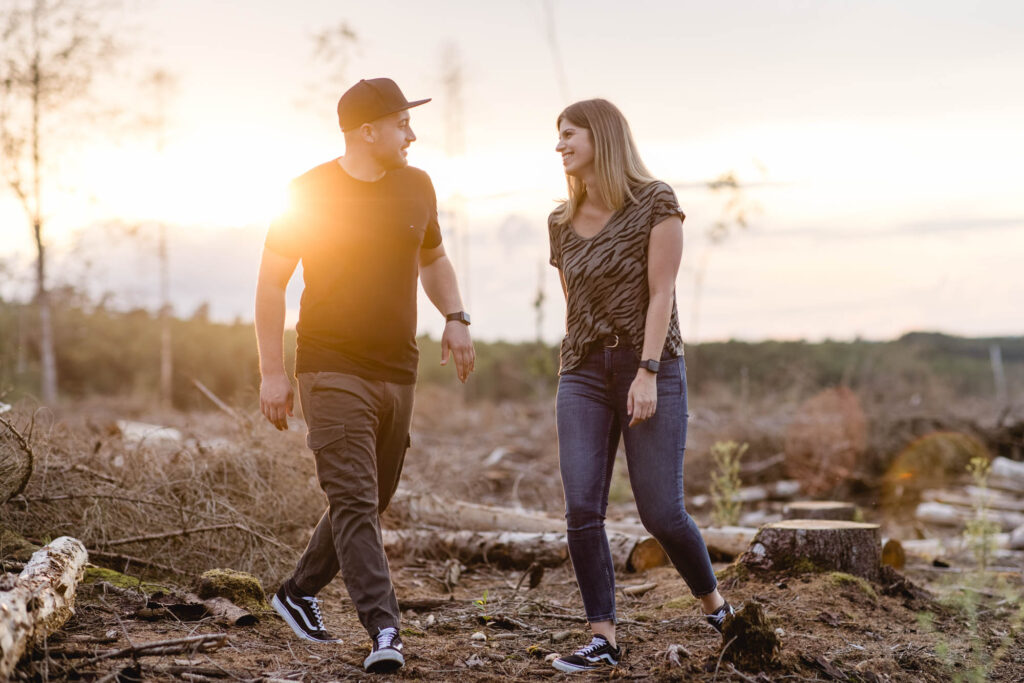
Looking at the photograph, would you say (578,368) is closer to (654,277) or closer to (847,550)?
(654,277)

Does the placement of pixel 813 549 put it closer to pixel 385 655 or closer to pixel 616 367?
pixel 616 367

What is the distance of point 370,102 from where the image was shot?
3791 millimetres

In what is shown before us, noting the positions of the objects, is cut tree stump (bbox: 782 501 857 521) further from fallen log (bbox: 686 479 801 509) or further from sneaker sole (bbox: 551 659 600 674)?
fallen log (bbox: 686 479 801 509)

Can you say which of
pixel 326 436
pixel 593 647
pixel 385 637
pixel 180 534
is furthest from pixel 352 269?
pixel 180 534

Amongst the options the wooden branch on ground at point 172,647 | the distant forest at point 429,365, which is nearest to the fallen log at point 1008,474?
the distant forest at point 429,365

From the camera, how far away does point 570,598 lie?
5836 millimetres

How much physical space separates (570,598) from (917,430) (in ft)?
35.2

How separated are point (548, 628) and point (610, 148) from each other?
255cm

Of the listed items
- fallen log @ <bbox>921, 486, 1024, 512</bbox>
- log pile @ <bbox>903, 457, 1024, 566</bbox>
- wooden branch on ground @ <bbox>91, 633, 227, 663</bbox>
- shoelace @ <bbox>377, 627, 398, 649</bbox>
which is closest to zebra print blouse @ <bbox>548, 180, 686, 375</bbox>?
shoelace @ <bbox>377, 627, 398, 649</bbox>

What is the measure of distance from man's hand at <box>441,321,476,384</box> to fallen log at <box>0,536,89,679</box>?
6.30 ft

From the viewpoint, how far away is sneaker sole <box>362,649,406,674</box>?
342cm

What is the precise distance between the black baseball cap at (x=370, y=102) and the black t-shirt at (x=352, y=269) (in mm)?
247

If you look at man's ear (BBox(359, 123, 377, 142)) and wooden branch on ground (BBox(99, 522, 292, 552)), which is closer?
man's ear (BBox(359, 123, 377, 142))

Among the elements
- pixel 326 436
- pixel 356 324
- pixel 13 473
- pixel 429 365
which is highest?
pixel 356 324
